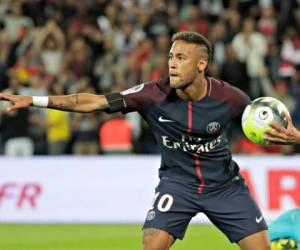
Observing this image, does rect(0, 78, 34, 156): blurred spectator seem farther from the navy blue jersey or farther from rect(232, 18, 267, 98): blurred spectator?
the navy blue jersey

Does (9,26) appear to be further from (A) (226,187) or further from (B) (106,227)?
(A) (226,187)

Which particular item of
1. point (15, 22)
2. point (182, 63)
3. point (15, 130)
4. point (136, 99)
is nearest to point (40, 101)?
point (136, 99)

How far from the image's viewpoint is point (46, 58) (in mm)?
17062

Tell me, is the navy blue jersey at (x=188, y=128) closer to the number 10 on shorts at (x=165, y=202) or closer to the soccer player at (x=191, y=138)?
the soccer player at (x=191, y=138)

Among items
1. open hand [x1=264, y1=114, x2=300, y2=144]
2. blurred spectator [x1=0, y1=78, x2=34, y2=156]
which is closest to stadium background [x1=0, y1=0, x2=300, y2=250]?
blurred spectator [x1=0, y1=78, x2=34, y2=156]

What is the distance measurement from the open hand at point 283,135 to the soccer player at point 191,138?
49cm

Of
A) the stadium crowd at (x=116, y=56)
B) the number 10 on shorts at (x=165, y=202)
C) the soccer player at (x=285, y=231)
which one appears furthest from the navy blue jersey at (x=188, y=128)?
the stadium crowd at (x=116, y=56)

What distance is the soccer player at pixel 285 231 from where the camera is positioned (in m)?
8.18

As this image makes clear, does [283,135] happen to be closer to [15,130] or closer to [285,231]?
[285,231]

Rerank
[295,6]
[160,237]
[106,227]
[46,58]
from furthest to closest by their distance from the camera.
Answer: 1. [295,6]
2. [46,58]
3. [106,227]
4. [160,237]

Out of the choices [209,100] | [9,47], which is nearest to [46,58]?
[9,47]

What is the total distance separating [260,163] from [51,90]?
13.3 ft

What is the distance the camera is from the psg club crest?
725 centimetres

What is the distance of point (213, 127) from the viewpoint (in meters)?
7.27
